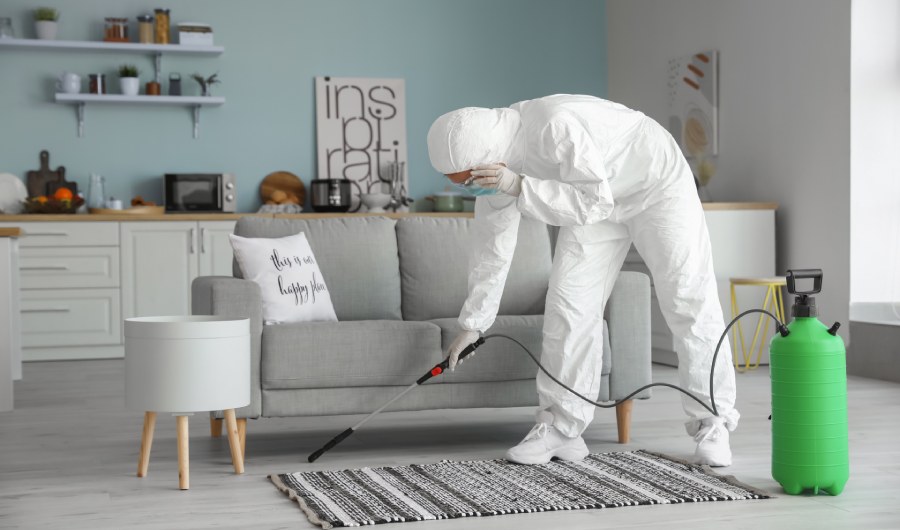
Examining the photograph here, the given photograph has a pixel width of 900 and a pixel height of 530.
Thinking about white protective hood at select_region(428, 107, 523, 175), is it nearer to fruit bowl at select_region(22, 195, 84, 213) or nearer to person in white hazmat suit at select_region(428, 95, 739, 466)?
person in white hazmat suit at select_region(428, 95, 739, 466)

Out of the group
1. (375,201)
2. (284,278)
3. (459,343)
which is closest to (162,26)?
(375,201)

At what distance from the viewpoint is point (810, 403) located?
2590mm

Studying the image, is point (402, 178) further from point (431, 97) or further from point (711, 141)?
point (711, 141)

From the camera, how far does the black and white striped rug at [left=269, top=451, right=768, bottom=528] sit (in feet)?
8.26

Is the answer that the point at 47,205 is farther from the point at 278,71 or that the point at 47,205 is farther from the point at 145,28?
the point at 278,71

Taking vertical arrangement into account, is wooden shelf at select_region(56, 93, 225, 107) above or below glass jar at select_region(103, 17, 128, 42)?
below

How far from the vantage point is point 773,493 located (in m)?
2.68

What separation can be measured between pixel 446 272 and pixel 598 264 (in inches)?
32.5

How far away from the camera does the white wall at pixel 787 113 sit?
16.6ft

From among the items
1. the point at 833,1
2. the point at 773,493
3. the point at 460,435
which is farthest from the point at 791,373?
the point at 833,1

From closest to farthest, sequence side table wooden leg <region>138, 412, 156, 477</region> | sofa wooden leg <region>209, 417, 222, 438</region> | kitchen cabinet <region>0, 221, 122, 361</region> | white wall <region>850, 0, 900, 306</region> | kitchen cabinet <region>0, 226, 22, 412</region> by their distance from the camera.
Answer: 1. side table wooden leg <region>138, 412, 156, 477</region>
2. sofa wooden leg <region>209, 417, 222, 438</region>
3. kitchen cabinet <region>0, 226, 22, 412</region>
4. white wall <region>850, 0, 900, 306</region>
5. kitchen cabinet <region>0, 221, 122, 361</region>

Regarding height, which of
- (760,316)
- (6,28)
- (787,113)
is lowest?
(760,316)

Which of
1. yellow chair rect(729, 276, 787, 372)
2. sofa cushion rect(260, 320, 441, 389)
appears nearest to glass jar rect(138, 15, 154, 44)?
yellow chair rect(729, 276, 787, 372)

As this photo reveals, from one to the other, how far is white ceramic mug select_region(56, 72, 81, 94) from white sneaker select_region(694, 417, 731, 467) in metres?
4.63
